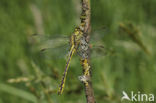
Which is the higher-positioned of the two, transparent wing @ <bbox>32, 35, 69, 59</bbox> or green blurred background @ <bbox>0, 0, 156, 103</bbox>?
transparent wing @ <bbox>32, 35, 69, 59</bbox>

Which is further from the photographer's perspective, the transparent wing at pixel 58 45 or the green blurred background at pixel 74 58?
the green blurred background at pixel 74 58

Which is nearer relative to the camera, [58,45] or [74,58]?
[58,45]

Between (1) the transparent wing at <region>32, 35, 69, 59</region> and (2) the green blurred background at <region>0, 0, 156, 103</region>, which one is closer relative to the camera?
(1) the transparent wing at <region>32, 35, 69, 59</region>

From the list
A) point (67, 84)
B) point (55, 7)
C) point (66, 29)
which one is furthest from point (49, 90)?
point (55, 7)

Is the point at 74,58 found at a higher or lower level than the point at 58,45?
lower

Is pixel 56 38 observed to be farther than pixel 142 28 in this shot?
No

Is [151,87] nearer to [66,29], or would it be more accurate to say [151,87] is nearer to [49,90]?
[49,90]

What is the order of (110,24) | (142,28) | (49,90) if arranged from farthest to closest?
(110,24)
(142,28)
(49,90)

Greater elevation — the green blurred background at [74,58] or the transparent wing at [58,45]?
the transparent wing at [58,45]
